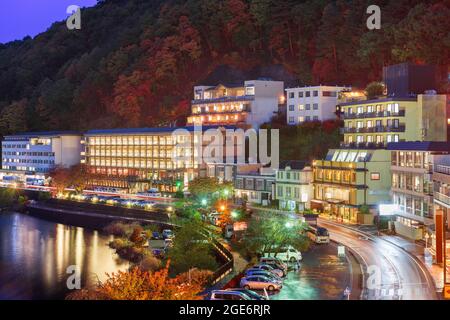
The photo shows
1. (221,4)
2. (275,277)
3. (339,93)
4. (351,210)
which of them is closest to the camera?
(275,277)

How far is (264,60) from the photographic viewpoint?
5653cm

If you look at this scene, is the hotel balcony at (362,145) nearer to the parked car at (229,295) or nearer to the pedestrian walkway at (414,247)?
the pedestrian walkway at (414,247)

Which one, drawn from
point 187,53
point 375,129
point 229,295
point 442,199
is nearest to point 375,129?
point 375,129

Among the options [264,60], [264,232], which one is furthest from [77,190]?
[264,232]

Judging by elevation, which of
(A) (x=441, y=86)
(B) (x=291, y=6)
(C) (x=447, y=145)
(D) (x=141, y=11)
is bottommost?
(C) (x=447, y=145)

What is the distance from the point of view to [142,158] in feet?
178

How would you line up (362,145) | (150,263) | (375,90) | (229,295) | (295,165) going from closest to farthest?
(229,295) → (150,263) → (295,165) → (362,145) → (375,90)

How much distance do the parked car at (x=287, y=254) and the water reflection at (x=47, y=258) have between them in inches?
295

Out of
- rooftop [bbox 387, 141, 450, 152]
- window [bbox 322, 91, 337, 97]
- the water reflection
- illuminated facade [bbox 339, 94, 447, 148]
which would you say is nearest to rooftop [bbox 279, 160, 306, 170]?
illuminated facade [bbox 339, 94, 447, 148]

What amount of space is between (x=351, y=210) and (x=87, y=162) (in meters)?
34.1

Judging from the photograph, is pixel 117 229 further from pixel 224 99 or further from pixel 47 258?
pixel 224 99

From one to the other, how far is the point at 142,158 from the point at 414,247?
33.0 meters

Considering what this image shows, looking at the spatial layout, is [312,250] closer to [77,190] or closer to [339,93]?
[339,93]

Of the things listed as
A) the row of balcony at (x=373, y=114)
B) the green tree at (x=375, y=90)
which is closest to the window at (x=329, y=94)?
the row of balcony at (x=373, y=114)
